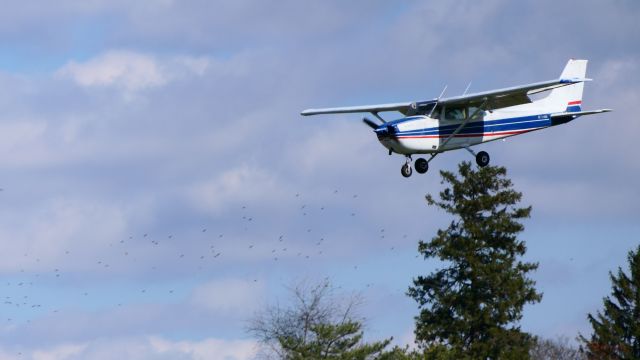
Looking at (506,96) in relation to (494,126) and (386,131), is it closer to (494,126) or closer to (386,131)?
(494,126)

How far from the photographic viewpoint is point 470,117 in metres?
68.8

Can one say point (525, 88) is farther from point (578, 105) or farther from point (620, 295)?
point (620, 295)

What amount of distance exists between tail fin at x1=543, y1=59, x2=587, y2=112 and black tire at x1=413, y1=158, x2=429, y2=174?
6180 millimetres

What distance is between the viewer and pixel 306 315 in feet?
240

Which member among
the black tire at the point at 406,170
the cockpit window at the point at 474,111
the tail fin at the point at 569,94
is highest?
the tail fin at the point at 569,94

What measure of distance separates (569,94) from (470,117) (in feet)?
18.5

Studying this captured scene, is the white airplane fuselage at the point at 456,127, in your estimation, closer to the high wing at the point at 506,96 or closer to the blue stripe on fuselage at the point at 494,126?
the blue stripe on fuselage at the point at 494,126

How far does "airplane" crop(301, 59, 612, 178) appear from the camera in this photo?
6656 centimetres

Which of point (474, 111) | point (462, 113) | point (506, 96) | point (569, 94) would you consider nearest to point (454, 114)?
point (462, 113)

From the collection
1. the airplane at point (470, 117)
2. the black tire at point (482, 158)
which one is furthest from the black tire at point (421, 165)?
the black tire at point (482, 158)

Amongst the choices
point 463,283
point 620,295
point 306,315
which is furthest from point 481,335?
point 306,315

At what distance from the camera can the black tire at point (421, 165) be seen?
6775cm

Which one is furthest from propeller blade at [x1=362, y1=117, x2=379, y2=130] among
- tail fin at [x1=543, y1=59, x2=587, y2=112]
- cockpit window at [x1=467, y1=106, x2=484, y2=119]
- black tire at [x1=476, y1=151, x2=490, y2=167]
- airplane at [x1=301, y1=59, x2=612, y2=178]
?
tail fin at [x1=543, y1=59, x2=587, y2=112]

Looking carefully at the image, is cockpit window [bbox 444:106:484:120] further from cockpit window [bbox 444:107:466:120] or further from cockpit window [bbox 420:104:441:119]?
cockpit window [bbox 420:104:441:119]
